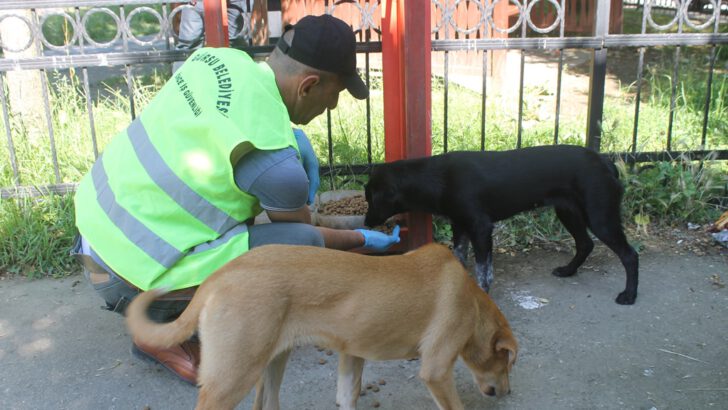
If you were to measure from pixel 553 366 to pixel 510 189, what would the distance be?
3.64 feet

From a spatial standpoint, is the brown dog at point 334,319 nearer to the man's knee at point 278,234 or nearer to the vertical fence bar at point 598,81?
the man's knee at point 278,234

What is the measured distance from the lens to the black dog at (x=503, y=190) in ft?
12.7

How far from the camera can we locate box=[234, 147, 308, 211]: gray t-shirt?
2.63 metres

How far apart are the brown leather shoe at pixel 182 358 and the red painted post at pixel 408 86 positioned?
1.63 meters

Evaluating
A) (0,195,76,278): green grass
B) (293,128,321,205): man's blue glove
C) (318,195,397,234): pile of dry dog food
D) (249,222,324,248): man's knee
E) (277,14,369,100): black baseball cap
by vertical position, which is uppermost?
(277,14,369,100): black baseball cap

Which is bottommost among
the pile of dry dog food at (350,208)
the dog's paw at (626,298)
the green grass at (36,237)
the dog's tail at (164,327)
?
the dog's paw at (626,298)

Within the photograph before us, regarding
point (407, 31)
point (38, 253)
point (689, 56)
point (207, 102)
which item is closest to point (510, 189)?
point (407, 31)

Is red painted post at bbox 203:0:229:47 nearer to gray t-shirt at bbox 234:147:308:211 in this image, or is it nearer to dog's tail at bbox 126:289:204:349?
gray t-shirt at bbox 234:147:308:211

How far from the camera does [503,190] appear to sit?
3926 mm

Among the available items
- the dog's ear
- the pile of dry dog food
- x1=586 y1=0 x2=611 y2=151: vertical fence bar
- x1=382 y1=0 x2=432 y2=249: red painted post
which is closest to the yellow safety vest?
the dog's ear

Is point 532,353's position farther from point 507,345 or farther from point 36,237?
point 36,237

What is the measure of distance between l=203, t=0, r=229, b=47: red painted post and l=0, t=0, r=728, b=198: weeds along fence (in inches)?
12.6

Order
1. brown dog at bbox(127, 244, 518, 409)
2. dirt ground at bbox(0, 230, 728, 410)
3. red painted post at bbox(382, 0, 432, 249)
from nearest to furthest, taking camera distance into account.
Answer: brown dog at bbox(127, 244, 518, 409)
dirt ground at bbox(0, 230, 728, 410)
red painted post at bbox(382, 0, 432, 249)

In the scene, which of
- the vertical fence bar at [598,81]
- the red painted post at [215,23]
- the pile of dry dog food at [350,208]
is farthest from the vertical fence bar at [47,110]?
the vertical fence bar at [598,81]
